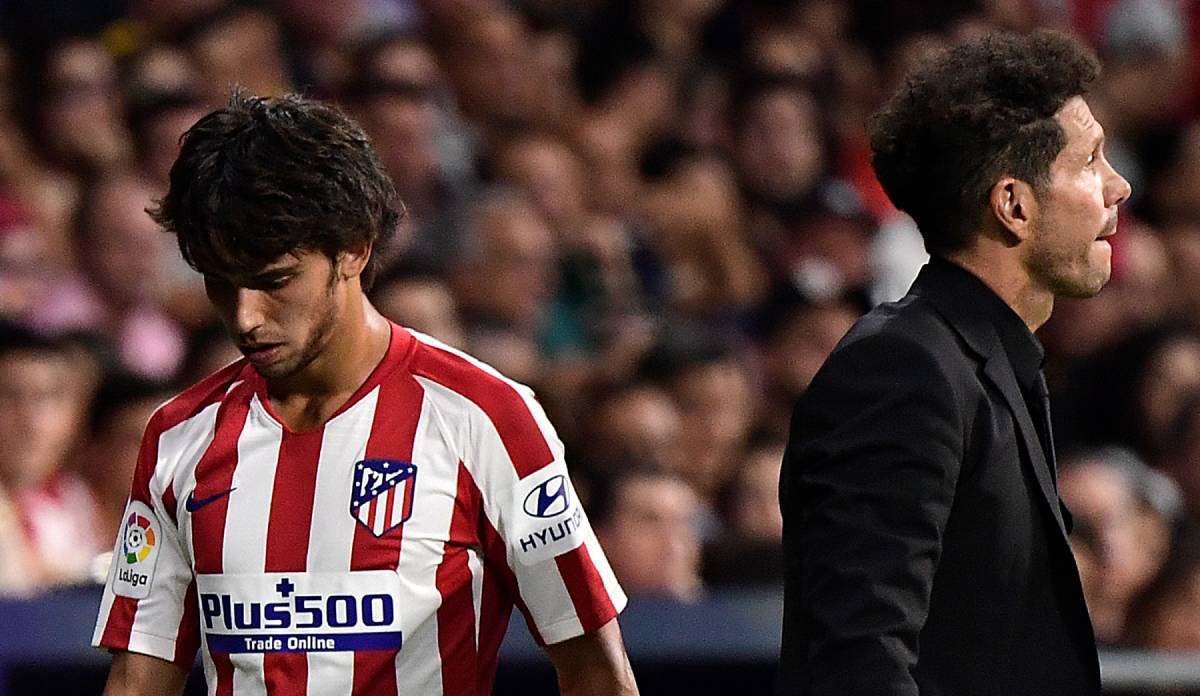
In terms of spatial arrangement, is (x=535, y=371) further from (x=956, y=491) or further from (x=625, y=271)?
(x=956, y=491)

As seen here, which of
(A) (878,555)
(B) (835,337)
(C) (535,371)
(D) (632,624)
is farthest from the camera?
(B) (835,337)

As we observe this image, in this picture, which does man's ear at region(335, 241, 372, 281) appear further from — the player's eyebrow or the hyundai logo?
the hyundai logo

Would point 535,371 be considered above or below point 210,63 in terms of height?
below

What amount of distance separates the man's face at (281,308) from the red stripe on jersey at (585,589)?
424 millimetres

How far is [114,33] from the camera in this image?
662cm

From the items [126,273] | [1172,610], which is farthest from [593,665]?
[126,273]

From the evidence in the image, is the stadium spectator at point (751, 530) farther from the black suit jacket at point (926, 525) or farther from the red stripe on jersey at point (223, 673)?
the black suit jacket at point (926, 525)

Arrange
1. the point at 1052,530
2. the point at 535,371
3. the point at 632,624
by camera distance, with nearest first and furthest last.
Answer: the point at 1052,530 → the point at 632,624 → the point at 535,371

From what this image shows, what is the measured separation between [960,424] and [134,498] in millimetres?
1142

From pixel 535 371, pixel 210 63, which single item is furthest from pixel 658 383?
pixel 210 63

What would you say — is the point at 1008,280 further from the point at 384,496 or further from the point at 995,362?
the point at 384,496

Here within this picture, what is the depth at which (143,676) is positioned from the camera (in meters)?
2.85

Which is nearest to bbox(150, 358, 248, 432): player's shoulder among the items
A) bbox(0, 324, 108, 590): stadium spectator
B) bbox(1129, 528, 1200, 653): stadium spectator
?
bbox(0, 324, 108, 590): stadium spectator

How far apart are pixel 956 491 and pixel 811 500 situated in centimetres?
16
